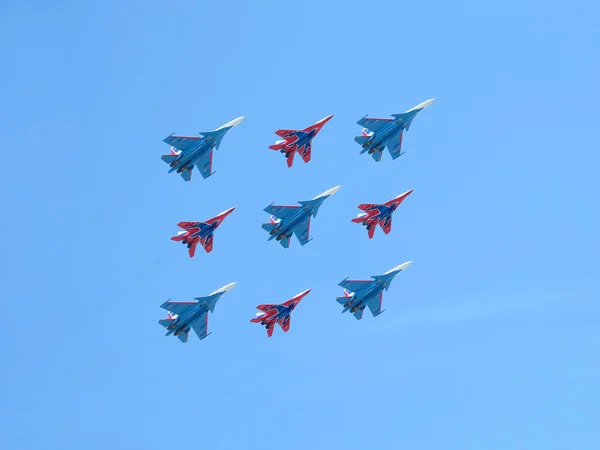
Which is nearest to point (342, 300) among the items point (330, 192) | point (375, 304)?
point (375, 304)

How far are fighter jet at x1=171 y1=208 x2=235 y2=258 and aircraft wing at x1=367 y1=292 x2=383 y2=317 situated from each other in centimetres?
2193

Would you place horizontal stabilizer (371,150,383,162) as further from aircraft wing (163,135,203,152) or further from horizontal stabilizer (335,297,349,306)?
aircraft wing (163,135,203,152)

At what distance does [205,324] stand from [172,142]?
23.5 meters

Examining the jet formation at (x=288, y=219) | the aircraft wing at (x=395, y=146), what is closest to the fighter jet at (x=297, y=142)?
the jet formation at (x=288, y=219)

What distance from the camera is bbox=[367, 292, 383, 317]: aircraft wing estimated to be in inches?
6132

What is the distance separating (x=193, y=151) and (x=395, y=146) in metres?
26.9

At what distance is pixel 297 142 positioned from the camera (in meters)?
152

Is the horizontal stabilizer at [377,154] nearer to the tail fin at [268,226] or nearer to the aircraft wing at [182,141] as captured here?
the tail fin at [268,226]

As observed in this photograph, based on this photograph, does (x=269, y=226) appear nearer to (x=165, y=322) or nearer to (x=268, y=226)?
(x=268, y=226)

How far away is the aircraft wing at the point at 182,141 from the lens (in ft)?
482

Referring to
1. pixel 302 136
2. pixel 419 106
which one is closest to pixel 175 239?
pixel 302 136

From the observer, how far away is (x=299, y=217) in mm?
151500

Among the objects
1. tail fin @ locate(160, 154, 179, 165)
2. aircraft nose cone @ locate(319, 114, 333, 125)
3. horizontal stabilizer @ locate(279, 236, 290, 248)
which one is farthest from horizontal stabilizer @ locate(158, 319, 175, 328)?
aircraft nose cone @ locate(319, 114, 333, 125)

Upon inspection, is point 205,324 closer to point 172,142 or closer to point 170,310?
point 170,310
